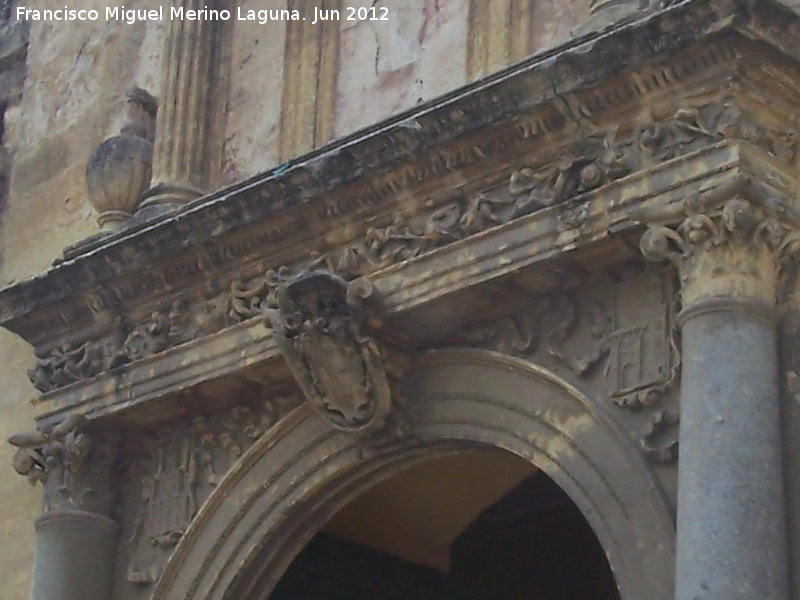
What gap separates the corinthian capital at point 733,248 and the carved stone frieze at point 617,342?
30 centimetres

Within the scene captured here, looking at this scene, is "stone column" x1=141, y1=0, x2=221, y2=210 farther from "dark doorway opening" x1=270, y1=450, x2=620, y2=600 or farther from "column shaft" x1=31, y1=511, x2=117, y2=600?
"dark doorway opening" x1=270, y1=450, x2=620, y2=600

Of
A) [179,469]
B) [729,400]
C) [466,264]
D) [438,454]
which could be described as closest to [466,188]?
[466,264]

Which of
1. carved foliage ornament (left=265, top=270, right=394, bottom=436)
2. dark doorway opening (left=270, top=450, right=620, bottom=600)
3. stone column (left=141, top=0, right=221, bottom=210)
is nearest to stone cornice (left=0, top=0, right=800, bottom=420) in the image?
carved foliage ornament (left=265, top=270, right=394, bottom=436)

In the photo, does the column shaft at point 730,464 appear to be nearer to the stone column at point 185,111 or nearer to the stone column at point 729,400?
the stone column at point 729,400

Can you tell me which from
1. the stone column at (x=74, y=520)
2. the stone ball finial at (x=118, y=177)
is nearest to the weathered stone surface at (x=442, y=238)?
the stone column at (x=74, y=520)

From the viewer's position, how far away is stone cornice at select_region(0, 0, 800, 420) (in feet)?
23.0

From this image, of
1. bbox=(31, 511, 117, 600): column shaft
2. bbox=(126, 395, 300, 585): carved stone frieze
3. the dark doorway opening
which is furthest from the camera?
the dark doorway opening

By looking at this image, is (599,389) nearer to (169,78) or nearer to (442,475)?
(442,475)

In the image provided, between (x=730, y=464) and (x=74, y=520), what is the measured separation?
3.35 m

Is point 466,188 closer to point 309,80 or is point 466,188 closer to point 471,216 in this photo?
point 471,216

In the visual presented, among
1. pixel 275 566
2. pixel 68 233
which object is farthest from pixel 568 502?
pixel 68 233

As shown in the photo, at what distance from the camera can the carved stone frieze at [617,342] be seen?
7.04m

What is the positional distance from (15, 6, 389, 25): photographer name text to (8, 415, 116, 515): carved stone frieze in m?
2.15

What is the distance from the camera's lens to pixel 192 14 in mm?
9734
